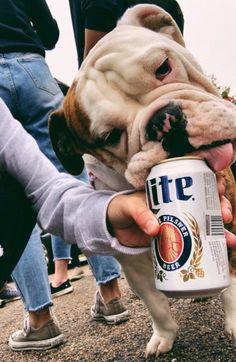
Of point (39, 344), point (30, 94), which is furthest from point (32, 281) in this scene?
point (30, 94)

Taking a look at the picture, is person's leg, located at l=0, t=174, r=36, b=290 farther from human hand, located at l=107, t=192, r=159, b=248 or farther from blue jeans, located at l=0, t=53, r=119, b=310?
blue jeans, located at l=0, t=53, r=119, b=310

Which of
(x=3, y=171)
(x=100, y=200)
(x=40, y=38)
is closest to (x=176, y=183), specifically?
(x=100, y=200)

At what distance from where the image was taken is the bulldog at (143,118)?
1632 millimetres

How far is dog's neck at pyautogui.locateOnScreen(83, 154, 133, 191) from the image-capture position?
79.4 inches

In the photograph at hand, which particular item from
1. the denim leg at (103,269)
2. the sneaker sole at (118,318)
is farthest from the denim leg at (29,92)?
the sneaker sole at (118,318)

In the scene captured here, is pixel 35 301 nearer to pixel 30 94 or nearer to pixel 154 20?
pixel 30 94

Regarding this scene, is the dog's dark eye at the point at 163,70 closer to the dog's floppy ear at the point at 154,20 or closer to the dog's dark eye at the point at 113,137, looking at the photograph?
the dog's dark eye at the point at 113,137

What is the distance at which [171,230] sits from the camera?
1225 millimetres

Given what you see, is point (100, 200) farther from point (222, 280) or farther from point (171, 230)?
point (222, 280)

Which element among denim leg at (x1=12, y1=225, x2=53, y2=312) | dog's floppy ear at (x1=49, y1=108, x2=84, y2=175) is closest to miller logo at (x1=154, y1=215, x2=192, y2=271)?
dog's floppy ear at (x1=49, y1=108, x2=84, y2=175)

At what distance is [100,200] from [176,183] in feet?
1.23

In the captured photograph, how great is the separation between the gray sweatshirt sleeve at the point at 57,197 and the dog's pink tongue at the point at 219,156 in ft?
1.07

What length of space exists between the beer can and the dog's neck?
0.72 m

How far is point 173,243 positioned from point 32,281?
157cm
